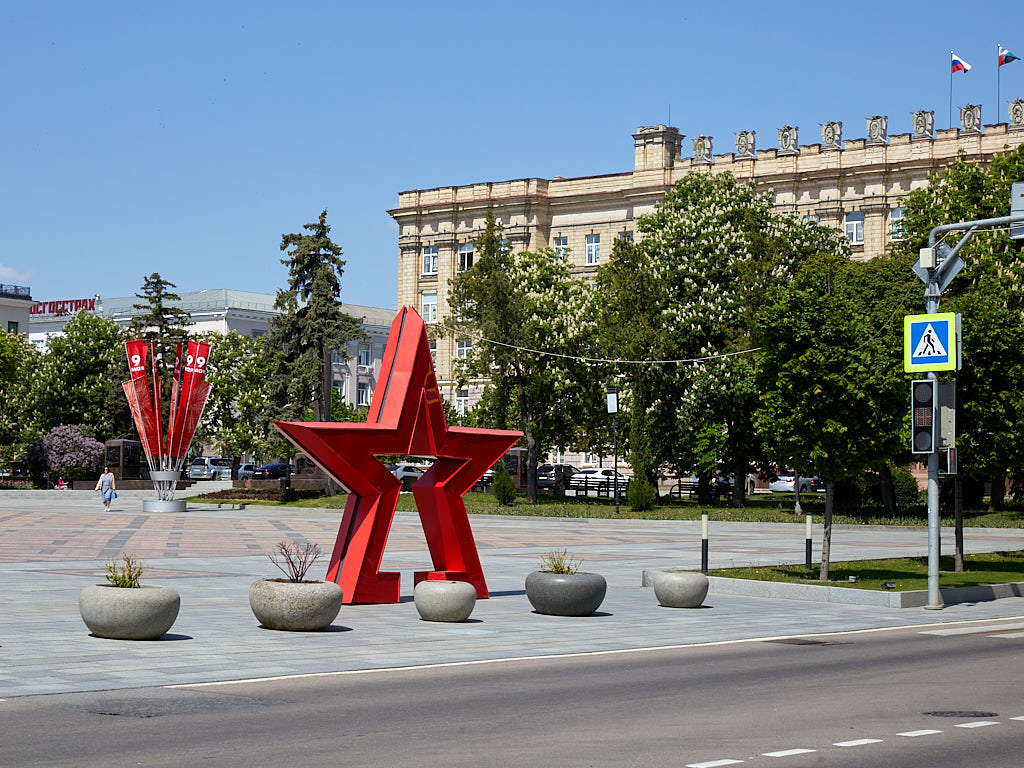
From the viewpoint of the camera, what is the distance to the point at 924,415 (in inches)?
827

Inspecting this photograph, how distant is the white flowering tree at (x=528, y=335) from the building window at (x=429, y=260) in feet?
124

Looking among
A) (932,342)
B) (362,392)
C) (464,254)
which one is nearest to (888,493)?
(932,342)

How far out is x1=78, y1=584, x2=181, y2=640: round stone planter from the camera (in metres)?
14.6

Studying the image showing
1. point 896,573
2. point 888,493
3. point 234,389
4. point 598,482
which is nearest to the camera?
point 896,573

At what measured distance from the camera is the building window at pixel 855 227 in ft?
288

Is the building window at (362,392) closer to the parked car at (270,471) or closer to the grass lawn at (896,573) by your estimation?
the parked car at (270,471)

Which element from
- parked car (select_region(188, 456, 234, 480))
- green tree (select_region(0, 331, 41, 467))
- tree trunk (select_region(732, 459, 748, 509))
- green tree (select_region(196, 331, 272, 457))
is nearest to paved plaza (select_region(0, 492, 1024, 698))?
tree trunk (select_region(732, 459, 748, 509))

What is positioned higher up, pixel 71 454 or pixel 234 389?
pixel 234 389

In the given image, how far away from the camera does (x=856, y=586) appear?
2330 cm

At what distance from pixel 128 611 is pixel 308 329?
53.5 m

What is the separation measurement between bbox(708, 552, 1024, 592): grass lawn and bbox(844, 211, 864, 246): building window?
6016 centimetres

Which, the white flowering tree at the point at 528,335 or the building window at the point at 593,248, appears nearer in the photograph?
the white flowering tree at the point at 528,335

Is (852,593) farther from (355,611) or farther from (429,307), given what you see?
(429,307)

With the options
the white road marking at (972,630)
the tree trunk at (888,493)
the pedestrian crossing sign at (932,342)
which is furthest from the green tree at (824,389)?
the tree trunk at (888,493)
